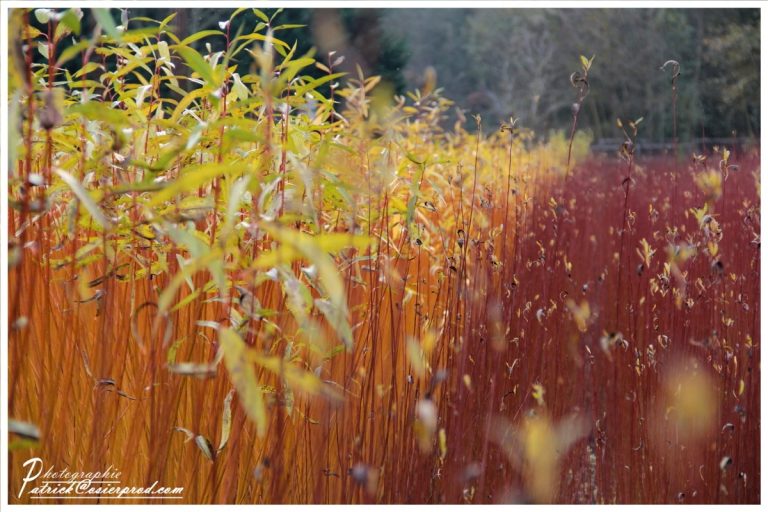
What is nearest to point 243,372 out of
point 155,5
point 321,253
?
point 321,253

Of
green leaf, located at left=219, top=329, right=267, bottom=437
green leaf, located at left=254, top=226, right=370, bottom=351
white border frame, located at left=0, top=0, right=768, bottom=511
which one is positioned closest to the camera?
green leaf, located at left=254, top=226, right=370, bottom=351

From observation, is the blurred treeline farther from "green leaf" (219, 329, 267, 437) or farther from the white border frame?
"green leaf" (219, 329, 267, 437)

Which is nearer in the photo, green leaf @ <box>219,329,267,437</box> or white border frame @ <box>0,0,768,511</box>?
green leaf @ <box>219,329,267,437</box>

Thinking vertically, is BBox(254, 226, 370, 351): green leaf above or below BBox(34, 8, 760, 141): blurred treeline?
below

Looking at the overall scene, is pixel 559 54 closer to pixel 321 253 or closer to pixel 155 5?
pixel 155 5

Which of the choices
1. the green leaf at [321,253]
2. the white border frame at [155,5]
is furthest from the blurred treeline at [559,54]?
the green leaf at [321,253]

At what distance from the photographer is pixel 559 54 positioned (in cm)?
1880

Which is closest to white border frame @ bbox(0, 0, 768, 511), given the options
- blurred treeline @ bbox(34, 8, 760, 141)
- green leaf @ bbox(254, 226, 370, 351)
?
blurred treeline @ bbox(34, 8, 760, 141)

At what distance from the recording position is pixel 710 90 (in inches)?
299

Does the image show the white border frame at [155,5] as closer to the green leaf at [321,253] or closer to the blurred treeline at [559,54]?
the blurred treeline at [559,54]

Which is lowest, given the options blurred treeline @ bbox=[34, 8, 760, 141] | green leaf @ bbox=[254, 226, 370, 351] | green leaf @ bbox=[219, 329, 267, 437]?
green leaf @ bbox=[219, 329, 267, 437]

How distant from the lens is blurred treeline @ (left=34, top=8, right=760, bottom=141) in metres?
3.65

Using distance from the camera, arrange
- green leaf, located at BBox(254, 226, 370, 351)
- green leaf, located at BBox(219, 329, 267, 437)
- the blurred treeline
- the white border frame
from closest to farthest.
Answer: green leaf, located at BBox(254, 226, 370, 351) → green leaf, located at BBox(219, 329, 267, 437) → the white border frame → the blurred treeline

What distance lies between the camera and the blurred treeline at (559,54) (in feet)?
12.0
